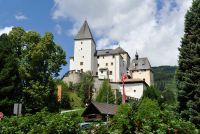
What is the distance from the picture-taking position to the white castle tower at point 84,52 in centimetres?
11369

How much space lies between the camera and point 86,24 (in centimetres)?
12194

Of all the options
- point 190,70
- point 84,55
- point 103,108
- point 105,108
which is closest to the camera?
point 190,70

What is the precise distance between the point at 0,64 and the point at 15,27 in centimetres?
966

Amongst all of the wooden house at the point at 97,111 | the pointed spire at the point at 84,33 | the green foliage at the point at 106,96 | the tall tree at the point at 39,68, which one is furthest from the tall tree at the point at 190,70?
the pointed spire at the point at 84,33

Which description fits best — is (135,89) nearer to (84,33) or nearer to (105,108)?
(84,33)

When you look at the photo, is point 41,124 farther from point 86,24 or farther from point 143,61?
point 143,61

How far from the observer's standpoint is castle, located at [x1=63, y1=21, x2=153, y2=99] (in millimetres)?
107938

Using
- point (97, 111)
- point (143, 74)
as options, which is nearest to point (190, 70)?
point (97, 111)

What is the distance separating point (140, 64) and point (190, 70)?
105683 millimetres

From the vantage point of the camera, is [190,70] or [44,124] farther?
[190,70]

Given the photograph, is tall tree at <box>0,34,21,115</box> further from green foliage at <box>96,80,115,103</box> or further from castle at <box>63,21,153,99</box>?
castle at <box>63,21,153,99</box>

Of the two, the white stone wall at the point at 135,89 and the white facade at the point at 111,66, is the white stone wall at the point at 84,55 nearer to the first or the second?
the white facade at the point at 111,66

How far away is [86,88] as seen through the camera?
8919cm

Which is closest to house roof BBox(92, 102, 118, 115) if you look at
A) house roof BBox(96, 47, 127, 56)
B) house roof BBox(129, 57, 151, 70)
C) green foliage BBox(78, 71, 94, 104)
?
green foliage BBox(78, 71, 94, 104)
